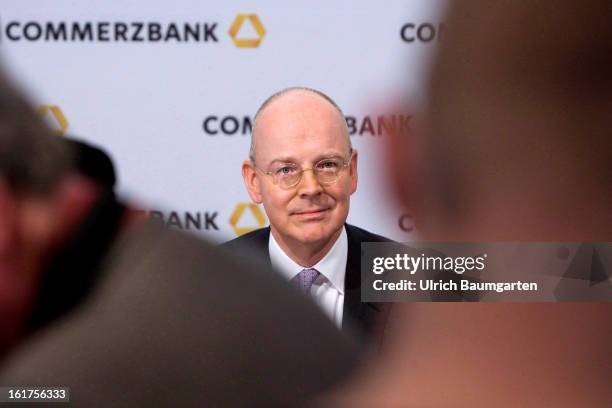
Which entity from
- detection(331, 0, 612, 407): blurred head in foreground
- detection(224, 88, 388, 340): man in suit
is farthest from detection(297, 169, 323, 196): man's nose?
detection(331, 0, 612, 407): blurred head in foreground

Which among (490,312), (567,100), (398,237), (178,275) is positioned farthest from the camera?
(490,312)

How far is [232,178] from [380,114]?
1.10 ft

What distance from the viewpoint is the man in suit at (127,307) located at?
0.34 m

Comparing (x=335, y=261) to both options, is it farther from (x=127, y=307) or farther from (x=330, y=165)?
(x=127, y=307)

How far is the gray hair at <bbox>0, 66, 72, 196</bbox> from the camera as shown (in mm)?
326

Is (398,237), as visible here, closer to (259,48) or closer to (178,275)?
(259,48)

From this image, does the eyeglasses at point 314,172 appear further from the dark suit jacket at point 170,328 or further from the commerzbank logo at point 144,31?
the dark suit jacket at point 170,328

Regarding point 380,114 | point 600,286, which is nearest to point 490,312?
point 600,286

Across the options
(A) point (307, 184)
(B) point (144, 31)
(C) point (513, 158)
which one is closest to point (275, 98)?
(A) point (307, 184)

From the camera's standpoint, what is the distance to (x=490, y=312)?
5.90 feet

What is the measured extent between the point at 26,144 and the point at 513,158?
1.41 ft

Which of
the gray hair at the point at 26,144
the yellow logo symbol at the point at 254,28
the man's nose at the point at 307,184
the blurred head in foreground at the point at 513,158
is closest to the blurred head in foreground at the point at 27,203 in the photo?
the gray hair at the point at 26,144

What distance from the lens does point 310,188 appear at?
1585 millimetres

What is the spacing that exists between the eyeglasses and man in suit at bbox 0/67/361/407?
1164 mm
